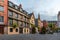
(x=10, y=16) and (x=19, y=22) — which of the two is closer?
(x=10, y=16)

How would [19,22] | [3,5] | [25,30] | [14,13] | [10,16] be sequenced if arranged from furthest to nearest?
[25,30], [19,22], [14,13], [10,16], [3,5]

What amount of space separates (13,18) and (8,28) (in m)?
6.66

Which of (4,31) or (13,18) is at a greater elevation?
(13,18)

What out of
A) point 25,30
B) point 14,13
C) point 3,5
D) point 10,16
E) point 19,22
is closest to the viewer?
point 3,5

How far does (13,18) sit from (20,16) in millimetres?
10435

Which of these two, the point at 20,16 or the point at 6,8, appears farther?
the point at 20,16

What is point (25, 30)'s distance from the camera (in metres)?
78.2

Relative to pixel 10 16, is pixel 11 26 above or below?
below

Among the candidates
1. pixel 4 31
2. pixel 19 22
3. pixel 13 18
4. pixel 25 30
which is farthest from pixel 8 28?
pixel 25 30

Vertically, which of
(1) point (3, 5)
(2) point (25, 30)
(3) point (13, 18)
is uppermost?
(1) point (3, 5)

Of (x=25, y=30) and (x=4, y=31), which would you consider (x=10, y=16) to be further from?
(x=25, y=30)

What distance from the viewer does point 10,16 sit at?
60.7m

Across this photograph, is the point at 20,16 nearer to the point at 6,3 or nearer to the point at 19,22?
the point at 19,22

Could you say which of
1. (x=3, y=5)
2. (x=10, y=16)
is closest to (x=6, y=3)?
(x=3, y=5)
